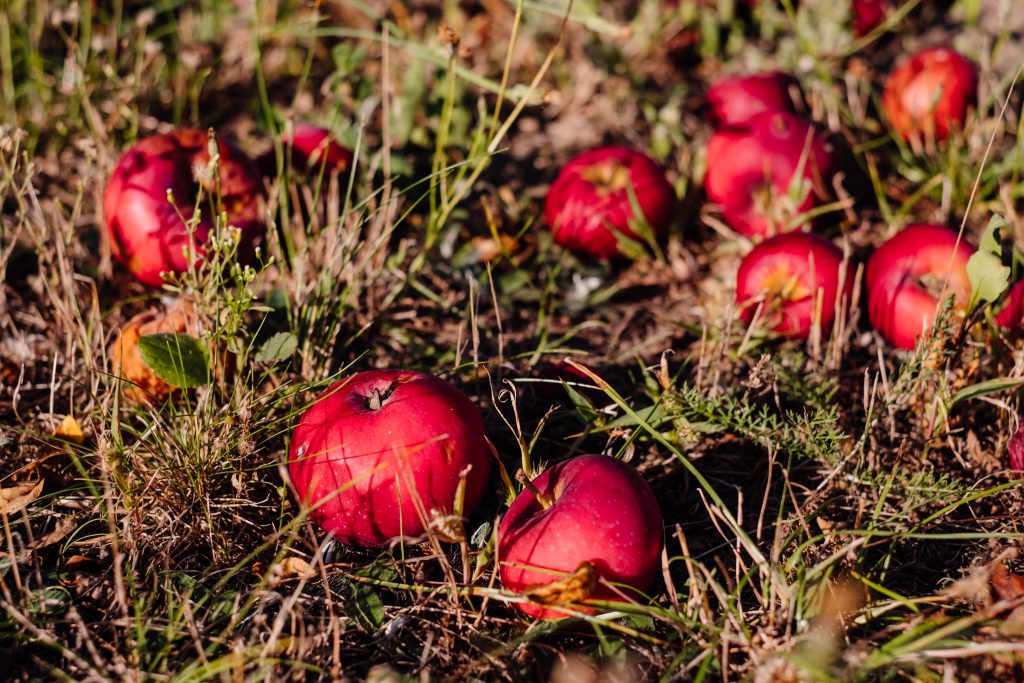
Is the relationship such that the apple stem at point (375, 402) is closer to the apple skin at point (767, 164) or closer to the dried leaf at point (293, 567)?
the dried leaf at point (293, 567)

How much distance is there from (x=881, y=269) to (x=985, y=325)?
0.34m

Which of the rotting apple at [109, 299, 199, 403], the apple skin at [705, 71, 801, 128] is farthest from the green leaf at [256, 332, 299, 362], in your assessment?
the apple skin at [705, 71, 801, 128]

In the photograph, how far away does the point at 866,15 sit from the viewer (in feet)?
12.7

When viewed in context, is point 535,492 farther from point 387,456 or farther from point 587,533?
point 387,456

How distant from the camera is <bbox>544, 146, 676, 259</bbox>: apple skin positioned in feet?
9.30

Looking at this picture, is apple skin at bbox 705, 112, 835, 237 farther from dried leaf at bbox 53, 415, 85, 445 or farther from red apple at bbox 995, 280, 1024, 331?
dried leaf at bbox 53, 415, 85, 445

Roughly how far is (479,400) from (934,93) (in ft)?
7.75

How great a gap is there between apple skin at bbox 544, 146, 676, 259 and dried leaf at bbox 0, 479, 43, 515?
183cm

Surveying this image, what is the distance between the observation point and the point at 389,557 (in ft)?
6.51

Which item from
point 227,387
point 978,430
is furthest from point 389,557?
point 978,430

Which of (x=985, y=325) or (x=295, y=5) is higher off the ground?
(x=295, y=5)

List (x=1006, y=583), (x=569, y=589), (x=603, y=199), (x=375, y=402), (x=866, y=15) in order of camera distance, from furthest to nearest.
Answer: (x=866, y=15)
(x=603, y=199)
(x=375, y=402)
(x=1006, y=583)
(x=569, y=589)

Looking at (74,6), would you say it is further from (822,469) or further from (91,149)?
(822,469)

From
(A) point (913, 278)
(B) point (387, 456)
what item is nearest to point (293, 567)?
(B) point (387, 456)
